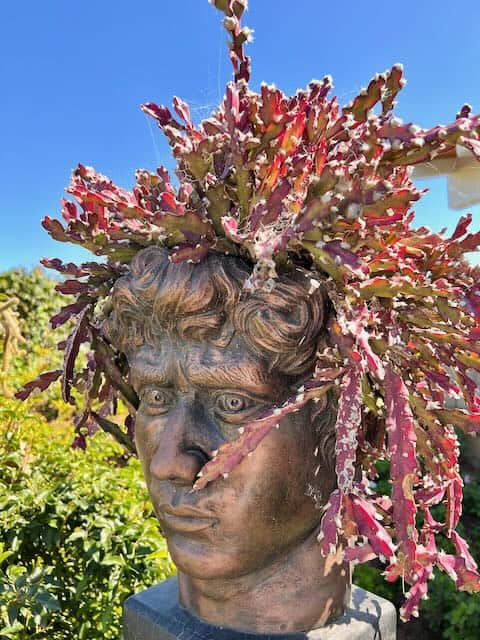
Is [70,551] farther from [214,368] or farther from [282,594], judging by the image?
[214,368]

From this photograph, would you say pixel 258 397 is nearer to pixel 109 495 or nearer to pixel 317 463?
pixel 317 463

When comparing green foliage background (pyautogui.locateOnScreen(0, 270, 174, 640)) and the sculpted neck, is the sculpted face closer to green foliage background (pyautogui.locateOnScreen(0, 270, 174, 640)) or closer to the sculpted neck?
the sculpted neck

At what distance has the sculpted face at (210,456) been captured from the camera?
1132 millimetres

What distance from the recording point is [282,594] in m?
1.26

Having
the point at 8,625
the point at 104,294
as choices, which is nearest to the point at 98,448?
the point at 8,625

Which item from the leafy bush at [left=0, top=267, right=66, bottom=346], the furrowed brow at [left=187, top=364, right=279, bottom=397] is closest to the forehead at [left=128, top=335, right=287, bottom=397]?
the furrowed brow at [left=187, top=364, right=279, bottom=397]

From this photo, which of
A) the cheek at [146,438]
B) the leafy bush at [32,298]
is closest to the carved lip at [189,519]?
the cheek at [146,438]

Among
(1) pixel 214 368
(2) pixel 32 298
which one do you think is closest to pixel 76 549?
(1) pixel 214 368

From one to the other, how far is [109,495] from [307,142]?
66.5 inches

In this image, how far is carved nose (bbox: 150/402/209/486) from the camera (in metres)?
1.11

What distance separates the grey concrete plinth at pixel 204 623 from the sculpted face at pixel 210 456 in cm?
21

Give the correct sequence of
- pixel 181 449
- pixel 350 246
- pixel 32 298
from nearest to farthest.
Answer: pixel 350 246, pixel 181 449, pixel 32 298

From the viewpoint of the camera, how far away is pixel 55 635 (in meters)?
1.98

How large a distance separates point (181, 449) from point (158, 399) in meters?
0.15
